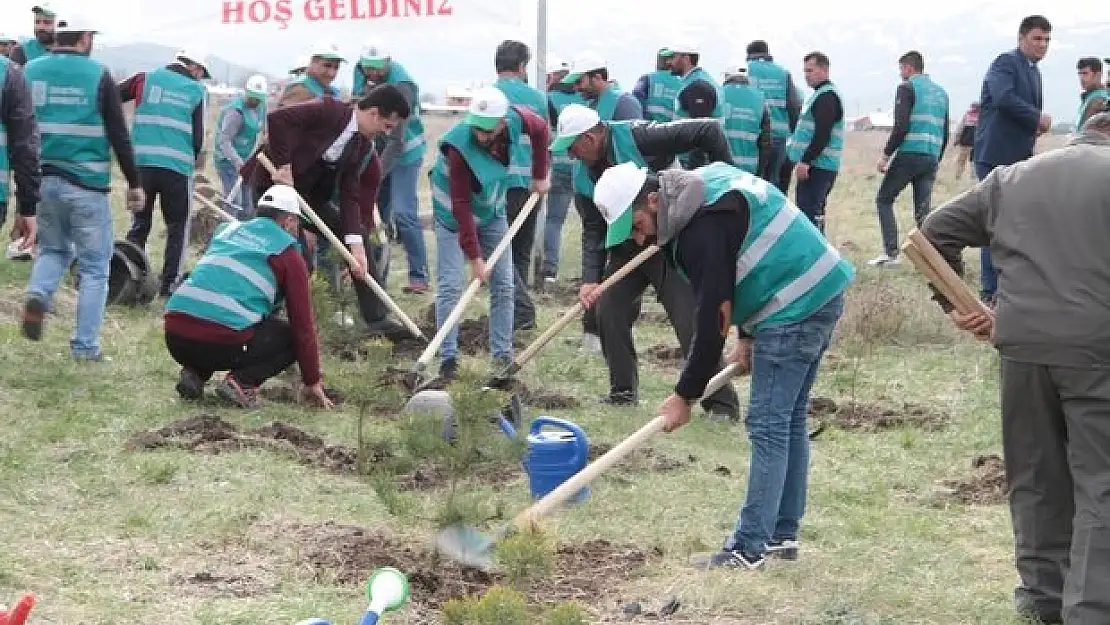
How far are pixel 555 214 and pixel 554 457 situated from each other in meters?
6.99

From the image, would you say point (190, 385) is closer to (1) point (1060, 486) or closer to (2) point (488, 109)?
(2) point (488, 109)

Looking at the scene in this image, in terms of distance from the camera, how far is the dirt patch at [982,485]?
6.91 meters

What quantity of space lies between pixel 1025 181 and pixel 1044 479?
3.04 feet

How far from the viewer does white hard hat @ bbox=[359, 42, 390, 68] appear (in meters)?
11.8

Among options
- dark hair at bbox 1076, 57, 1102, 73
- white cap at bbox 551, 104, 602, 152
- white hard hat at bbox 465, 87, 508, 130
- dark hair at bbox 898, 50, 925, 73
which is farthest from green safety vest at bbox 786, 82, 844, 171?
white cap at bbox 551, 104, 602, 152

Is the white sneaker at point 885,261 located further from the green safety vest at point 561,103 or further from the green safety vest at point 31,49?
the green safety vest at point 31,49

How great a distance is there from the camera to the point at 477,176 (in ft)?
28.6

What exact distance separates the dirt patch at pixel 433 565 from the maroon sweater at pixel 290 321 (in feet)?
6.29

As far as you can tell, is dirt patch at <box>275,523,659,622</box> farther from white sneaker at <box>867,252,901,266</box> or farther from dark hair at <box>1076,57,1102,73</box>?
white sneaker at <box>867,252,901,266</box>

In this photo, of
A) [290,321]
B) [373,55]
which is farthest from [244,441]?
[373,55]

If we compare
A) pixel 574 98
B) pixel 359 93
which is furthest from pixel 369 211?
pixel 574 98

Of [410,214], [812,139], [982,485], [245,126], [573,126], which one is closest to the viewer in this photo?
[982,485]

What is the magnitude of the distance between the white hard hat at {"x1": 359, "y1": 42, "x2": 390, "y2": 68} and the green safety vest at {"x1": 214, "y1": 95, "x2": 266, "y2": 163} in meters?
2.46

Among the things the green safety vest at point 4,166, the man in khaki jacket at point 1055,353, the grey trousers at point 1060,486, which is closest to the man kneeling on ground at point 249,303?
the green safety vest at point 4,166
